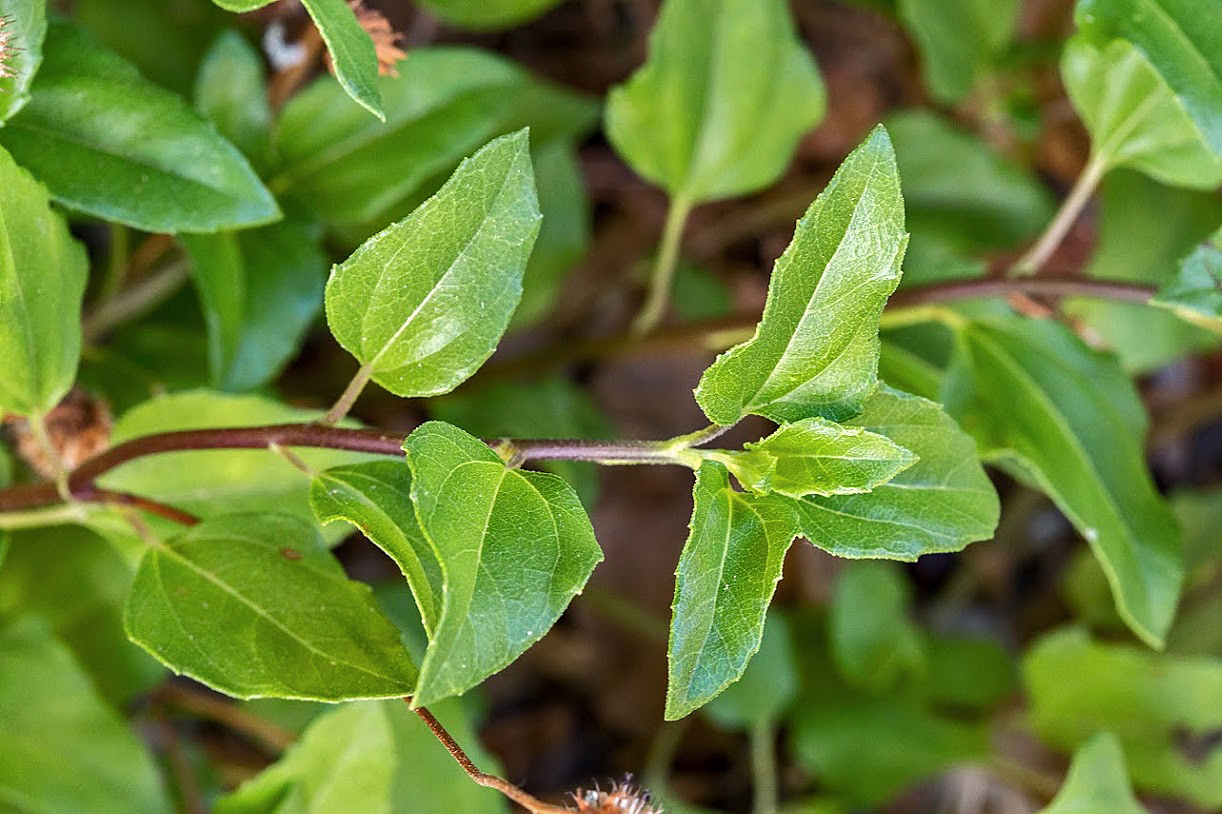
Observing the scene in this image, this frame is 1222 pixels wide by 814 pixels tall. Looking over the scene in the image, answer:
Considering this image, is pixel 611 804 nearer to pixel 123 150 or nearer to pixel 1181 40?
pixel 123 150

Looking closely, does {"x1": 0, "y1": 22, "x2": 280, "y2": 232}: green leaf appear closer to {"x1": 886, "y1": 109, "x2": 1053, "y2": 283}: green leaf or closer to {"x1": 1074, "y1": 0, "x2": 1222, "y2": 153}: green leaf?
{"x1": 1074, "y1": 0, "x2": 1222, "y2": 153}: green leaf

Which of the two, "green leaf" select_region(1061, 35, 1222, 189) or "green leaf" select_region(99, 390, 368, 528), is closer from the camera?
"green leaf" select_region(99, 390, 368, 528)

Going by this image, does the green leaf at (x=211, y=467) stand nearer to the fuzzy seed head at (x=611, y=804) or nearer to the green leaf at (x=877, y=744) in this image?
the fuzzy seed head at (x=611, y=804)

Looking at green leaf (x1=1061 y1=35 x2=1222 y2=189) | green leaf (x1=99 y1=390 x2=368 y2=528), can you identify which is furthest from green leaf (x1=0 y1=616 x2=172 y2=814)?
green leaf (x1=1061 y1=35 x2=1222 y2=189)

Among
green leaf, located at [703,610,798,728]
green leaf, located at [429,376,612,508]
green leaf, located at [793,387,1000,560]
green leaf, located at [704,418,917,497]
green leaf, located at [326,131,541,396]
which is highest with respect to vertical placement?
green leaf, located at [326,131,541,396]

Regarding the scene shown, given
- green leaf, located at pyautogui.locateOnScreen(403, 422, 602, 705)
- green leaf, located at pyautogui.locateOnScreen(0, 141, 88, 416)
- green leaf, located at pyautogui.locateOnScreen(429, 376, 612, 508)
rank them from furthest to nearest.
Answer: green leaf, located at pyautogui.locateOnScreen(429, 376, 612, 508) → green leaf, located at pyautogui.locateOnScreen(0, 141, 88, 416) → green leaf, located at pyautogui.locateOnScreen(403, 422, 602, 705)

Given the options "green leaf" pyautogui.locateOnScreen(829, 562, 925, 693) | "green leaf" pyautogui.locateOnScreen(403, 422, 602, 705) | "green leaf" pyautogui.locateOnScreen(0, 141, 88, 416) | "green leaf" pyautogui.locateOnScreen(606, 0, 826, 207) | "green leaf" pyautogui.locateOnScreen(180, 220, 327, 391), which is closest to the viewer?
"green leaf" pyautogui.locateOnScreen(403, 422, 602, 705)

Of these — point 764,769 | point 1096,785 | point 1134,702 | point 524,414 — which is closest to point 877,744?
point 764,769
